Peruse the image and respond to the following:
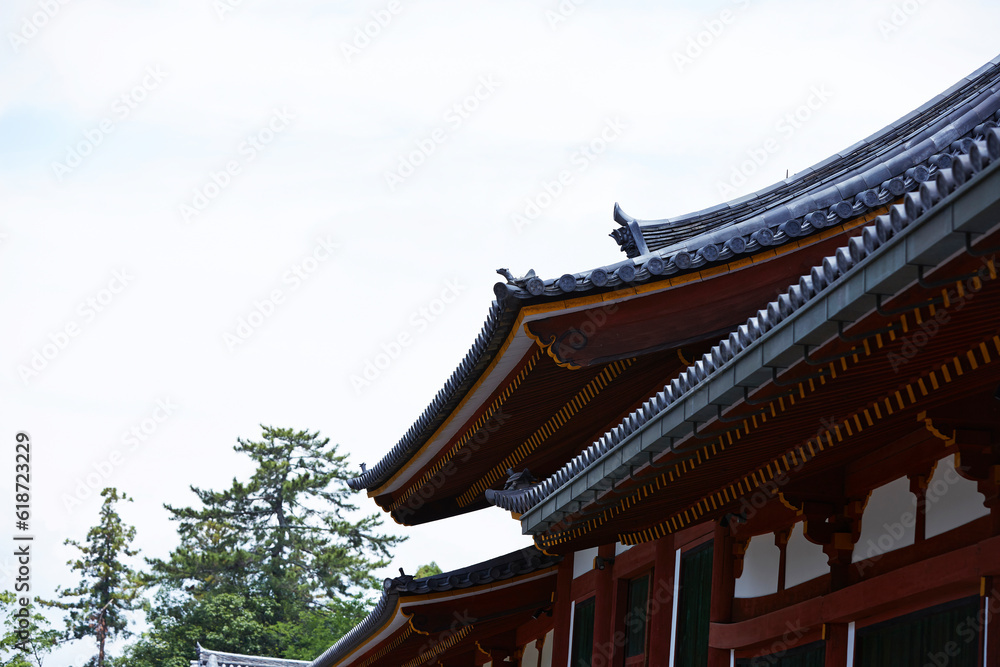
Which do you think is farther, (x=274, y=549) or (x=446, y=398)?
(x=274, y=549)

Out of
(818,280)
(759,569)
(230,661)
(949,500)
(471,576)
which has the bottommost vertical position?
(949,500)

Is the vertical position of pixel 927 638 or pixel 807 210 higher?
pixel 807 210

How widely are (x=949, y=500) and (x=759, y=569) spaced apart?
2254 millimetres

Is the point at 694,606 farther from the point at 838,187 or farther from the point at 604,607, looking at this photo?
the point at 838,187

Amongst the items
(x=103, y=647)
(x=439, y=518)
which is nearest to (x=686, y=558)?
(x=439, y=518)

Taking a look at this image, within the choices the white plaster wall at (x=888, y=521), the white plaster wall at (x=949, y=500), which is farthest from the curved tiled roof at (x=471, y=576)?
the white plaster wall at (x=949, y=500)

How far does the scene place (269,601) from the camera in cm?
4734

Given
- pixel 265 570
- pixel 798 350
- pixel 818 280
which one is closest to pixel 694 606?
pixel 798 350

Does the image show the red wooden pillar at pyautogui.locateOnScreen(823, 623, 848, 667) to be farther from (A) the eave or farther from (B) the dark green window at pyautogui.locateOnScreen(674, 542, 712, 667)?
(B) the dark green window at pyautogui.locateOnScreen(674, 542, 712, 667)

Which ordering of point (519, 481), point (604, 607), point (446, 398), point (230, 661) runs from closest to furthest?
point (519, 481), point (604, 607), point (446, 398), point (230, 661)

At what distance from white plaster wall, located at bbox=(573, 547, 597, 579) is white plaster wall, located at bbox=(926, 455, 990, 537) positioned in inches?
212

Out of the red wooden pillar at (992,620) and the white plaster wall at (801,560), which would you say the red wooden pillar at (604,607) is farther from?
the red wooden pillar at (992,620)

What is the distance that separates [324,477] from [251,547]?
4.52m

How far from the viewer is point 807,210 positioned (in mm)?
8977
